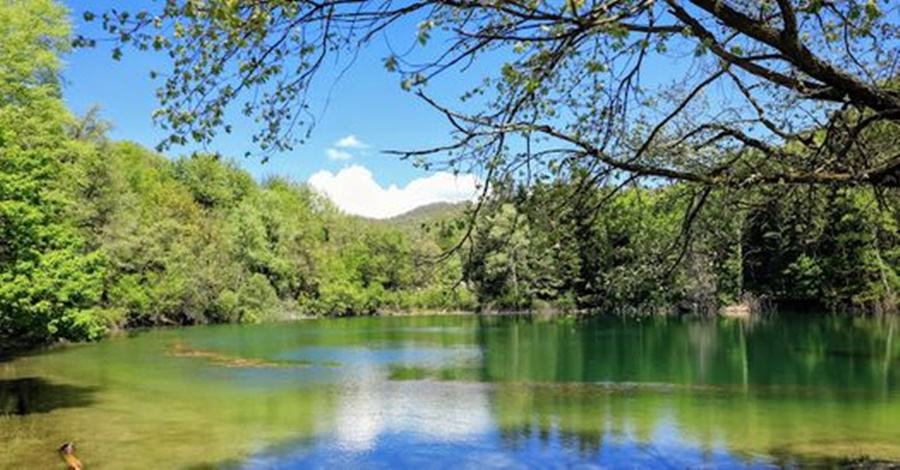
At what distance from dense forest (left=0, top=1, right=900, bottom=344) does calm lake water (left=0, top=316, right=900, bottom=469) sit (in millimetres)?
2456

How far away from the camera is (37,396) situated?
19562 mm

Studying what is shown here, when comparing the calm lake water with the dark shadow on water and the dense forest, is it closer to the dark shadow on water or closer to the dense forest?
the dark shadow on water

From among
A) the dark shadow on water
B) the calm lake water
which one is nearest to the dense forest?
the dark shadow on water

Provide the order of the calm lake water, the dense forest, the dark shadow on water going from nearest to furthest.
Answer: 1. the dense forest
2. the calm lake water
3. the dark shadow on water

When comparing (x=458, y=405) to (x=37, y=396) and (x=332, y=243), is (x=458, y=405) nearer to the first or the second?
(x=37, y=396)

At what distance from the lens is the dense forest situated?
7.19 metres

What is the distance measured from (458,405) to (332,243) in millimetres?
64818

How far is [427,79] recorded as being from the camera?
4.73 meters

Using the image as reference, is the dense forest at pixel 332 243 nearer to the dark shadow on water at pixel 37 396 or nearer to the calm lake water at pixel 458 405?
the dark shadow on water at pixel 37 396

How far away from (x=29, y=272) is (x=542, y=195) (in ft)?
44.9

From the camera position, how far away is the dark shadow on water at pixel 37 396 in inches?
697

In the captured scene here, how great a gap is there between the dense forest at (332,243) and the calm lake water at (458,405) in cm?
246

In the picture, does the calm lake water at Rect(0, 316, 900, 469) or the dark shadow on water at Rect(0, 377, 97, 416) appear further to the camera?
the dark shadow on water at Rect(0, 377, 97, 416)

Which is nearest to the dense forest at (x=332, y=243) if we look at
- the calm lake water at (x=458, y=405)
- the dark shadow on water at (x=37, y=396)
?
the dark shadow on water at (x=37, y=396)
